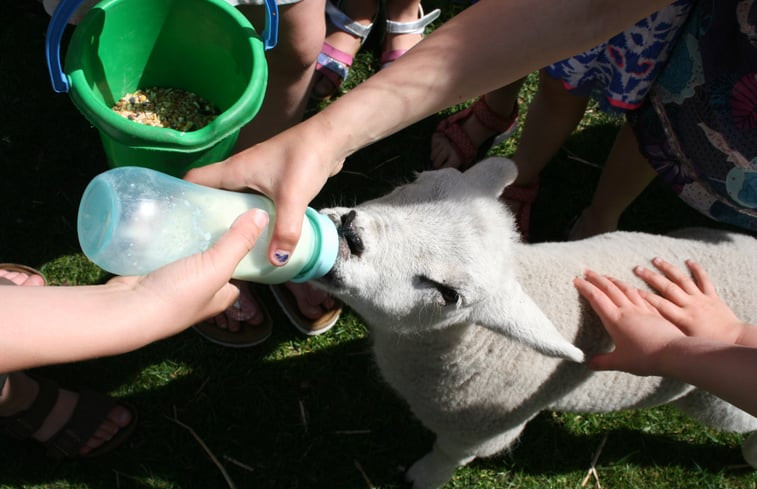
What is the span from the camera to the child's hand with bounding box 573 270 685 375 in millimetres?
2104

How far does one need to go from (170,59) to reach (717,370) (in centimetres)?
222

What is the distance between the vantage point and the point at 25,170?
3404mm

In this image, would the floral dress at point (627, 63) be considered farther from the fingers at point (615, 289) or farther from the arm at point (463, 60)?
the fingers at point (615, 289)

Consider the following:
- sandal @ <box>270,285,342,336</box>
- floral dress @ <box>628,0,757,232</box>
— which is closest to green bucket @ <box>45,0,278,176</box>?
sandal @ <box>270,285,342,336</box>

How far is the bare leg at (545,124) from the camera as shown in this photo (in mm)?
3117

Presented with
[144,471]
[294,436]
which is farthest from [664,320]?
[144,471]

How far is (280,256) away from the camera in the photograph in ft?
5.31

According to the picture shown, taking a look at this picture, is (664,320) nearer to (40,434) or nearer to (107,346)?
(107,346)

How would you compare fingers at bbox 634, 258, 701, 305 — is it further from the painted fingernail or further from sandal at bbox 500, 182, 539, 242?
the painted fingernail

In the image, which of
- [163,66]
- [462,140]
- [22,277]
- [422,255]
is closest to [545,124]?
[462,140]

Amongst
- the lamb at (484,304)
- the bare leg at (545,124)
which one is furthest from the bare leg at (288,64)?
the bare leg at (545,124)

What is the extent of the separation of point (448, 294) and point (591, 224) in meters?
1.79

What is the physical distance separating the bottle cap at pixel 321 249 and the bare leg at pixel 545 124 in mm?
1715

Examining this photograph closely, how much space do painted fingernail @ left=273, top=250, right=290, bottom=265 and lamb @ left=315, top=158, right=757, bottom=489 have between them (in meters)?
0.29
